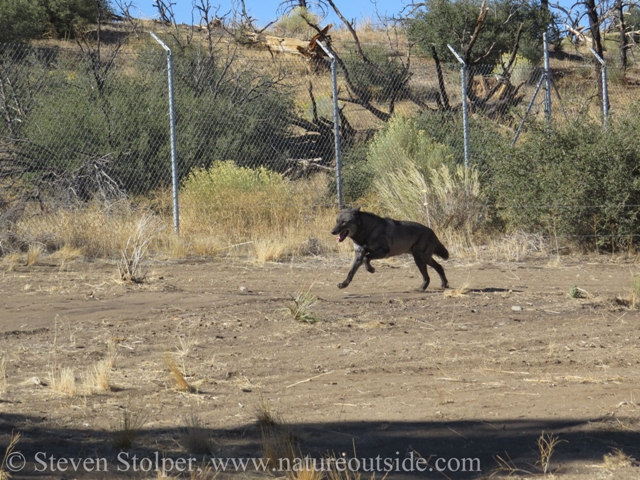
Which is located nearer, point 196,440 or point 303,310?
point 196,440

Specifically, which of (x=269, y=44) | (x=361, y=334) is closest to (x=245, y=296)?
(x=361, y=334)

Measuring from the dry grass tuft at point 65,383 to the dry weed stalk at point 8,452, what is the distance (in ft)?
3.10

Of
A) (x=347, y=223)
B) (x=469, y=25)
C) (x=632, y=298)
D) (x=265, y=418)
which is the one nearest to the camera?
(x=265, y=418)

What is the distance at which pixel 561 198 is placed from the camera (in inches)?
506

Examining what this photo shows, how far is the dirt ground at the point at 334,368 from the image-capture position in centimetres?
490

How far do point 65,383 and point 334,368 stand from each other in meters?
2.05

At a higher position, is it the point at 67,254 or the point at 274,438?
the point at 67,254

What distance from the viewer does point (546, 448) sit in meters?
4.88

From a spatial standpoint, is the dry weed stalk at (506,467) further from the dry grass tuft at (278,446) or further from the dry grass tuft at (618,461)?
the dry grass tuft at (278,446)

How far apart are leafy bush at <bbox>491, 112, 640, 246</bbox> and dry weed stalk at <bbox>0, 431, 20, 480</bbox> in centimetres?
975

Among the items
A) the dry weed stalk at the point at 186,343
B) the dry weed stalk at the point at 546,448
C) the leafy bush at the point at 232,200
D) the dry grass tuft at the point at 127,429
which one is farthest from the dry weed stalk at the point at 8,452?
the leafy bush at the point at 232,200

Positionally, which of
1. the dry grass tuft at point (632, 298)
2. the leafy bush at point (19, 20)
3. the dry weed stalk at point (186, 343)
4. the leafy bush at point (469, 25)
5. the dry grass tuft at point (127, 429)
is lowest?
the dry grass tuft at point (632, 298)

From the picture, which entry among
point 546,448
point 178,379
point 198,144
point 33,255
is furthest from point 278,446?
point 198,144

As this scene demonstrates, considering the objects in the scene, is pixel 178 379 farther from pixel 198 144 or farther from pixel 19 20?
pixel 19 20
